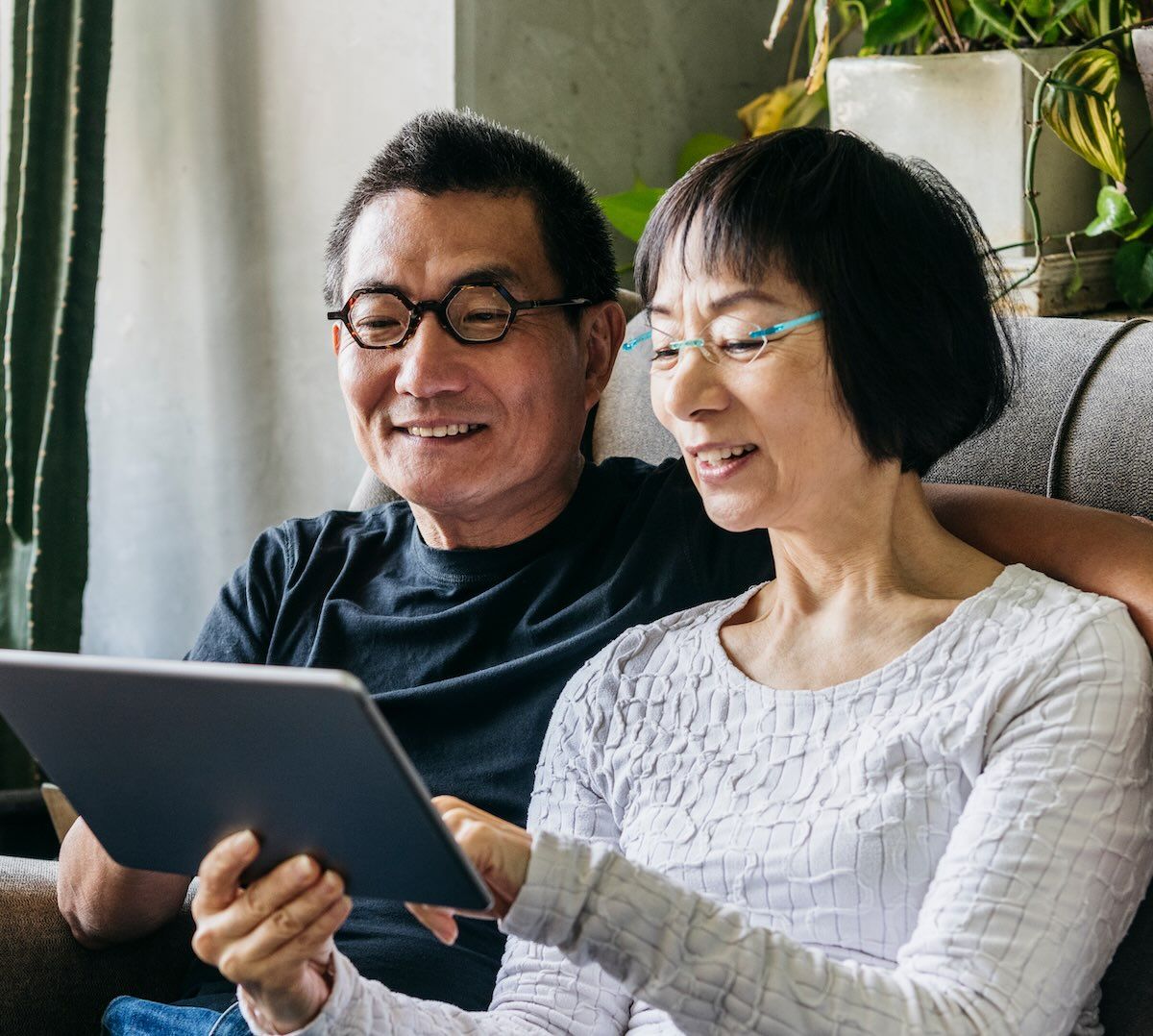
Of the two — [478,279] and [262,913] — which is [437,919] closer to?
[262,913]

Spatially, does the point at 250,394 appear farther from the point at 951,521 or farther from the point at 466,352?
the point at 951,521

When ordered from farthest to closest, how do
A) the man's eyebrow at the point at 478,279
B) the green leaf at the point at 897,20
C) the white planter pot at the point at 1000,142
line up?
the green leaf at the point at 897,20
the white planter pot at the point at 1000,142
the man's eyebrow at the point at 478,279

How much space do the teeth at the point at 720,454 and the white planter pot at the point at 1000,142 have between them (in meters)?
0.86

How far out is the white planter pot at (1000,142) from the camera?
1905mm

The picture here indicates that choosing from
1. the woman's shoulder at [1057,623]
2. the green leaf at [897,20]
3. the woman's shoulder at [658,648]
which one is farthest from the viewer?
the green leaf at [897,20]

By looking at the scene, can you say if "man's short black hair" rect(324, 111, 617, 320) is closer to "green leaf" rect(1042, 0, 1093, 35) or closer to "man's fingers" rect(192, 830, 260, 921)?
"green leaf" rect(1042, 0, 1093, 35)

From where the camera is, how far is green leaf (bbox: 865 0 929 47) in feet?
6.77

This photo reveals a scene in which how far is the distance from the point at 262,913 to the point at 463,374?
2.30 feet

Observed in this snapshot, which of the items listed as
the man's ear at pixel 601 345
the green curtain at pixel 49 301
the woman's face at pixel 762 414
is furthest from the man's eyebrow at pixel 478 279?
the green curtain at pixel 49 301

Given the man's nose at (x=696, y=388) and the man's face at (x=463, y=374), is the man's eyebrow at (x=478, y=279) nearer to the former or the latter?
the man's face at (x=463, y=374)

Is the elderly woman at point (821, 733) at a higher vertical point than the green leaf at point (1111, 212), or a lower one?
lower

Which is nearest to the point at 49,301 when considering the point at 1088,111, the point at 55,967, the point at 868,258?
the point at 55,967

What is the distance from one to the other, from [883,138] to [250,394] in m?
1.18

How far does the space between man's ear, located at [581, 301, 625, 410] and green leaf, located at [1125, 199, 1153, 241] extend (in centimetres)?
72
